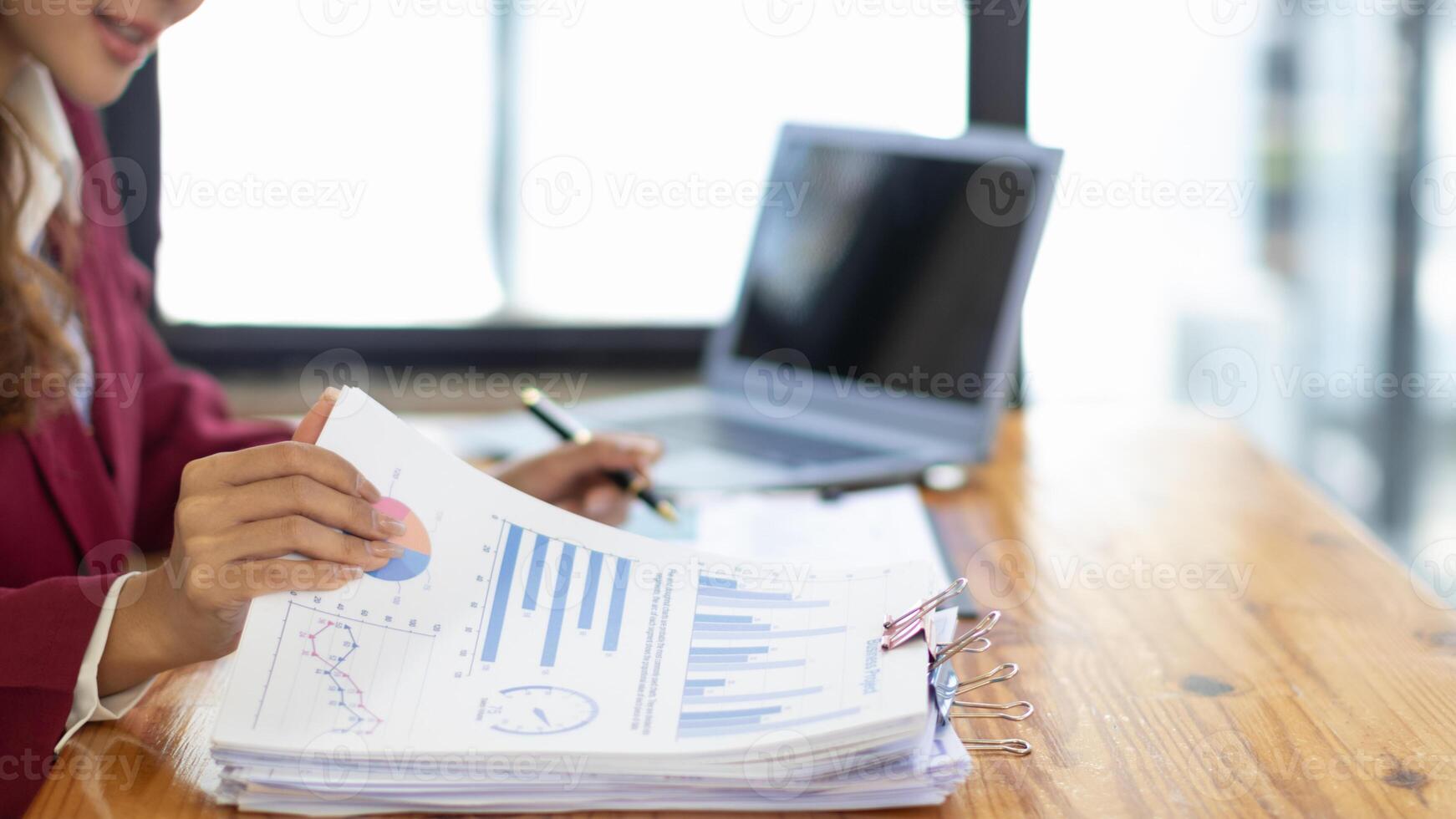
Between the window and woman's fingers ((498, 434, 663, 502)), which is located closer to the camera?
woman's fingers ((498, 434, 663, 502))

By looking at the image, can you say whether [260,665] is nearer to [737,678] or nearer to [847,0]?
[737,678]

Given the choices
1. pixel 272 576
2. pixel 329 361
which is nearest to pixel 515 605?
pixel 272 576

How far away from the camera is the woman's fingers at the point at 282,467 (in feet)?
2.11

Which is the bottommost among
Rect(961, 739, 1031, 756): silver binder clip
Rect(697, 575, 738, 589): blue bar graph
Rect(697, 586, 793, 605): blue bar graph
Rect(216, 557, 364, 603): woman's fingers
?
Rect(961, 739, 1031, 756): silver binder clip

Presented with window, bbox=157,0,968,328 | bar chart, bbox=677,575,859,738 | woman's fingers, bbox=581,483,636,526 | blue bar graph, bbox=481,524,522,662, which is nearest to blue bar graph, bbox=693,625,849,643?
bar chart, bbox=677,575,859,738

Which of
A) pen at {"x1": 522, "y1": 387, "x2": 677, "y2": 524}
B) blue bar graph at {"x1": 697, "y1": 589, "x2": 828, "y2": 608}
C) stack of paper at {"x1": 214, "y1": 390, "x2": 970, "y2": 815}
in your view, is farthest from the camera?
pen at {"x1": 522, "y1": 387, "x2": 677, "y2": 524}

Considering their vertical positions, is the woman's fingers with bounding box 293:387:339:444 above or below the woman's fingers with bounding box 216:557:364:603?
above

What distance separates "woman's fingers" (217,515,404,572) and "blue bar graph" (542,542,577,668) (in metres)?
0.10

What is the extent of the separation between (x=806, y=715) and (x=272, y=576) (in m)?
0.28

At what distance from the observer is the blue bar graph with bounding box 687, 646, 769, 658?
65 centimetres

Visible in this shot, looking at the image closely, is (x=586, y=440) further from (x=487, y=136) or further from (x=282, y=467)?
(x=487, y=136)

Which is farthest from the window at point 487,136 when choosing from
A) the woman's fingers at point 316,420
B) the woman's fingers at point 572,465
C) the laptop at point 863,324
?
the woman's fingers at point 316,420

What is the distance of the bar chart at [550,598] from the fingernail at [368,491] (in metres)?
0.07

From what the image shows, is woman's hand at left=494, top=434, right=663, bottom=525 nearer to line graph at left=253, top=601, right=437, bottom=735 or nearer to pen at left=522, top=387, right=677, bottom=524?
pen at left=522, top=387, right=677, bottom=524
